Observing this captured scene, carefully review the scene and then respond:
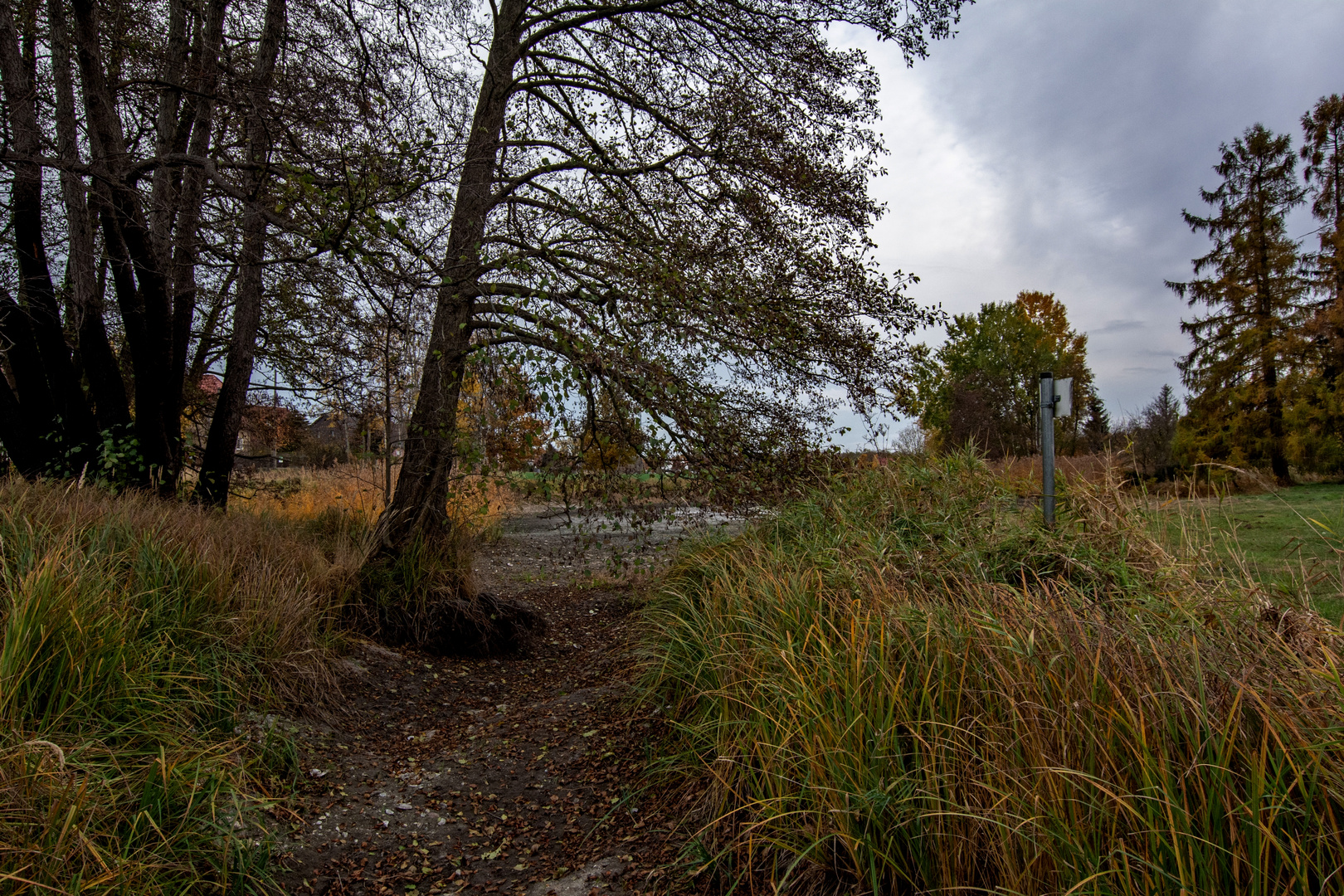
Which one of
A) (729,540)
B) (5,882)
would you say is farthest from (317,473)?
(5,882)

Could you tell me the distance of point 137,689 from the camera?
3357 millimetres

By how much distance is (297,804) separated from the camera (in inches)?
138

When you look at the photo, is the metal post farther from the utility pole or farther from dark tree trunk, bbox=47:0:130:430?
dark tree trunk, bbox=47:0:130:430

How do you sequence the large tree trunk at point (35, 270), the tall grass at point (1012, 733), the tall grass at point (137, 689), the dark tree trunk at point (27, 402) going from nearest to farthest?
the tall grass at point (1012, 733) → the tall grass at point (137, 689) → the large tree trunk at point (35, 270) → the dark tree trunk at point (27, 402)

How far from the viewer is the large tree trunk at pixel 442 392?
6.43 meters

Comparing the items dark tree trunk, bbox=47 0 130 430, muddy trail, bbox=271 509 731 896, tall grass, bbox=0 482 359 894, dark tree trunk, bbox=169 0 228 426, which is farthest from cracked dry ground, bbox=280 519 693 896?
dark tree trunk, bbox=169 0 228 426

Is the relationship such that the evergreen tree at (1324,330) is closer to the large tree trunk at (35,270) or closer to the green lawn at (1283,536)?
the green lawn at (1283,536)

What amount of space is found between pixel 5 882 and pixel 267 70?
24.1ft

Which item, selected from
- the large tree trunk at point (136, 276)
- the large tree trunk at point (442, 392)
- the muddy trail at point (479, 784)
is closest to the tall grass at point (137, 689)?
the muddy trail at point (479, 784)

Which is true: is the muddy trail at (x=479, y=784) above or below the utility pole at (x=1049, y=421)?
below

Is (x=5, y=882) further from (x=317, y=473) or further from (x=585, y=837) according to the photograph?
(x=317, y=473)

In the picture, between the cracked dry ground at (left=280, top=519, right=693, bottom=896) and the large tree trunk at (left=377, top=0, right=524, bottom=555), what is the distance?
1347mm

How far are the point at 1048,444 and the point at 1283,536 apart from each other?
6007mm

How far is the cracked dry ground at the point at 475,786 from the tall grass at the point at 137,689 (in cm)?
33
